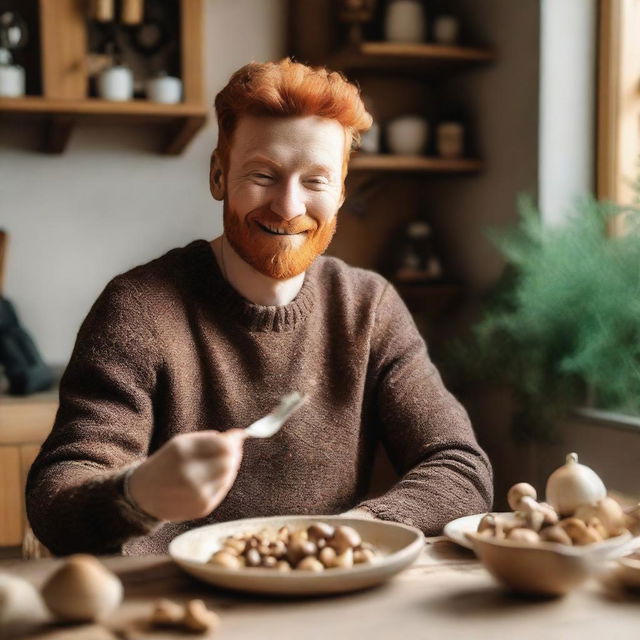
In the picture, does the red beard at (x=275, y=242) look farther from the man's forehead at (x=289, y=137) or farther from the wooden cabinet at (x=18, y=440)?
the wooden cabinet at (x=18, y=440)

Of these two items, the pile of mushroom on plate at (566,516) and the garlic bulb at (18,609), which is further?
the pile of mushroom on plate at (566,516)

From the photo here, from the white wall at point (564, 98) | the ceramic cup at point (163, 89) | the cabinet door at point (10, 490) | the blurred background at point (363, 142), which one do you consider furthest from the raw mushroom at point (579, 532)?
the ceramic cup at point (163, 89)

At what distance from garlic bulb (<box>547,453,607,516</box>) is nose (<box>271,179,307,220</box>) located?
1.81ft

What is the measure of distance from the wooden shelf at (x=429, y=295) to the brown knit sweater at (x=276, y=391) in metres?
1.30

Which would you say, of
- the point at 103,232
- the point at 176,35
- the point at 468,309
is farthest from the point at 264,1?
the point at 468,309

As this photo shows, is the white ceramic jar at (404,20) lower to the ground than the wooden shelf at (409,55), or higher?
higher

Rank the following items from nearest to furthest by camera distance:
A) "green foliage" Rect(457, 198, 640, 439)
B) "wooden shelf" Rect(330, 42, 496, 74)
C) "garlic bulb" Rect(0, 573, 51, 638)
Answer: "garlic bulb" Rect(0, 573, 51, 638) < "green foliage" Rect(457, 198, 640, 439) < "wooden shelf" Rect(330, 42, 496, 74)

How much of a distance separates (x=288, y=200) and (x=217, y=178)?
0.18 meters

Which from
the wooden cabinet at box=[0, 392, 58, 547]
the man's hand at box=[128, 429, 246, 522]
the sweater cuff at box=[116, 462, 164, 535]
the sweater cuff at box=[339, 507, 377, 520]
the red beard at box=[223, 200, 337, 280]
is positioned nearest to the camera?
the man's hand at box=[128, 429, 246, 522]

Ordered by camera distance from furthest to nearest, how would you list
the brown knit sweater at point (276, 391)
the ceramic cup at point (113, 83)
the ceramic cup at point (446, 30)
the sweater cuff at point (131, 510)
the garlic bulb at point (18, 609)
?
the ceramic cup at point (446, 30)
the ceramic cup at point (113, 83)
the brown knit sweater at point (276, 391)
the sweater cuff at point (131, 510)
the garlic bulb at point (18, 609)

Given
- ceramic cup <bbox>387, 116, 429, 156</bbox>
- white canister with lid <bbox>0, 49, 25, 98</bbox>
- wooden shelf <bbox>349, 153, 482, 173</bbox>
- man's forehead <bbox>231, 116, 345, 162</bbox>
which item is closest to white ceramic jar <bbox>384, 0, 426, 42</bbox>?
ceramic cup <bbox>387, 116, 429, 156</bbox>

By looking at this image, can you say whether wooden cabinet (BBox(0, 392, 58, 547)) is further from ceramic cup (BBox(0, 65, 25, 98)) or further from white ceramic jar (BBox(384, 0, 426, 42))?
white ceramic jar (BBox(384, 0, 426, 42))

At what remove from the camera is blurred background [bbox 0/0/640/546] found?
2496 mm

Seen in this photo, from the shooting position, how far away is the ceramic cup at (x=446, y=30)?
2797mm
